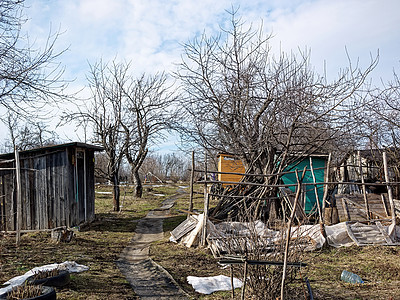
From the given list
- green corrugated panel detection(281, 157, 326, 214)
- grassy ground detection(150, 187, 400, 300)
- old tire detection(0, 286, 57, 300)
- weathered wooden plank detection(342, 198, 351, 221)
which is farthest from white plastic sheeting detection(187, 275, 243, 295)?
green corrugated panel detection(281, 157, 326, 214)

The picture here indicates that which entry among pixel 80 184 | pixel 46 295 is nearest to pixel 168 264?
pixel 46 295

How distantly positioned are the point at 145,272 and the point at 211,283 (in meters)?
1.54

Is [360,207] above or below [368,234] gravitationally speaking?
above

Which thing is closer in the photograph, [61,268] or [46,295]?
[46,295]

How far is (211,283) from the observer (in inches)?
231

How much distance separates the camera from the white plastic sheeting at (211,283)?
5.67m

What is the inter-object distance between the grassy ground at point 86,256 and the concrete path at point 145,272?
17 centimetres

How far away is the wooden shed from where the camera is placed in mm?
9688

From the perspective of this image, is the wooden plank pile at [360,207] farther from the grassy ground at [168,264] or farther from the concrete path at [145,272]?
the concrete path at [145,272]

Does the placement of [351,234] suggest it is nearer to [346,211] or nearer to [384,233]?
[384,233]

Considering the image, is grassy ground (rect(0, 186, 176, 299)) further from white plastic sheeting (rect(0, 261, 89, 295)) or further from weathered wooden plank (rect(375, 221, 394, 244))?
weathered wooden plank (rect(375, 221, 394, 244))

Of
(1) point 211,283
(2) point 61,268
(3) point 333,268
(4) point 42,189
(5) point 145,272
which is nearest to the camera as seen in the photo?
(1) point 211,283

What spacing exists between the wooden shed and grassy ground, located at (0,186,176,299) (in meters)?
0.50

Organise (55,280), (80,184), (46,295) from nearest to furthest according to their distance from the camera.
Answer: (46,295), (55,280), (80,184)
